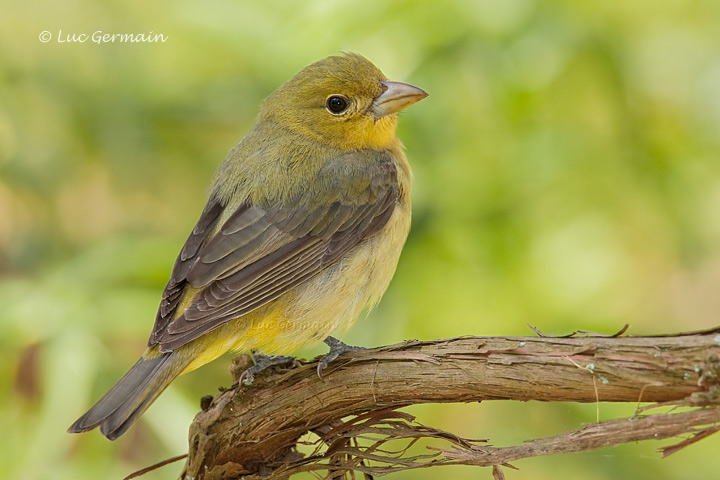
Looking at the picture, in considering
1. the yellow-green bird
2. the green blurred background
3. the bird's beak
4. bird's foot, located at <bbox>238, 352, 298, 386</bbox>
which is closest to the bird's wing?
the yellow-green bird

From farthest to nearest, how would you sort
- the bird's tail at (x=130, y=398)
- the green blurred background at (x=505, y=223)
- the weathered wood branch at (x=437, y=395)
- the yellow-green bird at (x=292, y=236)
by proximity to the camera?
the green blurred background at (x=505, y=223)
the yellow-green bird at (x=292, y=236)
the bird's tail at (x=130, y=398)
the weathered wood branch at (x=437, y=395)

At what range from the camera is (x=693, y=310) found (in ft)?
14.2

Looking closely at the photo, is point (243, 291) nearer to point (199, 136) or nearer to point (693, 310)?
point (199, 136)

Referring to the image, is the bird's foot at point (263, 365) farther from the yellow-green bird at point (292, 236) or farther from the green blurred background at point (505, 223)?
the green blurred background at point (505, 223)

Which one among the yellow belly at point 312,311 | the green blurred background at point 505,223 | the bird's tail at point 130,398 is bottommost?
the bird's tail at point 130,398

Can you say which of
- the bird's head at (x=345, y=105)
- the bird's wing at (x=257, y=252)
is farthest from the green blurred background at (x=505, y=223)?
the bird's wing at (x=257, y=252)

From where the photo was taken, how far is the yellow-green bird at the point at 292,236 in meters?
2.99

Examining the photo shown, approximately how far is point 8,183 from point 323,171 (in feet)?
6.81

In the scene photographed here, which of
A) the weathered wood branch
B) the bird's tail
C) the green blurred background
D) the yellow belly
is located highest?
the green blurred background

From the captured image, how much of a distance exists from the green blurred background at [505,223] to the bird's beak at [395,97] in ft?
1.54

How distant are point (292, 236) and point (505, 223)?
1259 millimetres

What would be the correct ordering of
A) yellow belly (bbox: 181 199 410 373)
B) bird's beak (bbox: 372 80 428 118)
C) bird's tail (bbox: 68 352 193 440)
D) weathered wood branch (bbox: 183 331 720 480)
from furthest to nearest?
bird's beak (bbox: 372 80 428 118) → yellow belly (bbox: 181 199 410 373) → bird's tail (bbox: 68 352 193 440) → weathered wood branch (bbox: 183 331 720 480)

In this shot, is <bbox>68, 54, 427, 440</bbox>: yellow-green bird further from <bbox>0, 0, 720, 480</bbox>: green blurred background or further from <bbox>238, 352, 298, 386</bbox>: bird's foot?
<bbox>0, 0, 720, 480</bbox>: green blurred background

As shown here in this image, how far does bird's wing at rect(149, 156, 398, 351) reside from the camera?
3002 mm
